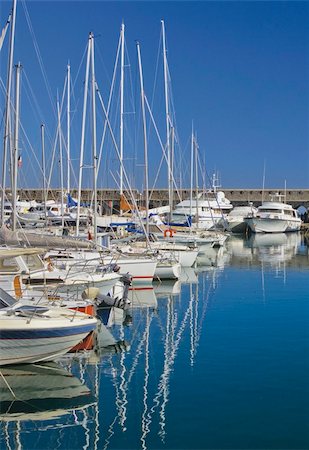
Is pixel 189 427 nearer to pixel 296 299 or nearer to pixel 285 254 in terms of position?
pixel 296 299

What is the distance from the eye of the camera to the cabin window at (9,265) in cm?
1642

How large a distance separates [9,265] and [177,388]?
7.10m

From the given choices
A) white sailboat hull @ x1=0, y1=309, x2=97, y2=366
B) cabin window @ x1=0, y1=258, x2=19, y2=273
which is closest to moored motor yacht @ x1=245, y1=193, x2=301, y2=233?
cabin window @ x1=0, y1=258, x2=19, y2=273

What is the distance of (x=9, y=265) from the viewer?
16797 millimetres

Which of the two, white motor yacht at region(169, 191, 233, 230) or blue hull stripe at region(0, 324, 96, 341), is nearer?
blue hull stripe at region(0, 324, 96, 341)

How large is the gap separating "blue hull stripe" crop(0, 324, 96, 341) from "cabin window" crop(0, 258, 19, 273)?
16.6 ft

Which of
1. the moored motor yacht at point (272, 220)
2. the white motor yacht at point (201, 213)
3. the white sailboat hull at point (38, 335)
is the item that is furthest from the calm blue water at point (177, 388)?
the moored motor yacht at point (272, 220)

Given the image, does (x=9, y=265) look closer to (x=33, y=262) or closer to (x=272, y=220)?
(x=33, y=262)

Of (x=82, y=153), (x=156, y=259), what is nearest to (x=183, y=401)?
(x=156, y=259)

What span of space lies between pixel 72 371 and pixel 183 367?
2.31 meters

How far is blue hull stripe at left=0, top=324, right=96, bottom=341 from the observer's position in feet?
37.1

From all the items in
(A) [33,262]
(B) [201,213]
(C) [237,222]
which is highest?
(B) [201,213]

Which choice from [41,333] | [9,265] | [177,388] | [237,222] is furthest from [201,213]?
[41,333]

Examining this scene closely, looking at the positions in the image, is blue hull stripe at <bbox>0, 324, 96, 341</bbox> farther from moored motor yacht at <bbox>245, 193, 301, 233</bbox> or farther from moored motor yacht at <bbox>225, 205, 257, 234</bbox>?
moored motor yacht at <bbox>245, 193, 301, 233</bbox>
